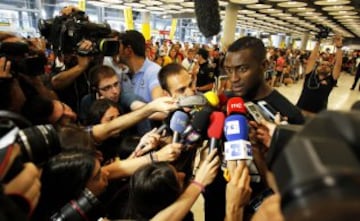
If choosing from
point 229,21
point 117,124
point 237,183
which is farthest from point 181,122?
point 229,21

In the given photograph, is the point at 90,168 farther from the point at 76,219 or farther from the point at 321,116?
the point at 321,116

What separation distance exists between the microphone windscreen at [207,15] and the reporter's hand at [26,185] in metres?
1.95

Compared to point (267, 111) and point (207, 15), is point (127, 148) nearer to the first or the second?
point (267, 111)

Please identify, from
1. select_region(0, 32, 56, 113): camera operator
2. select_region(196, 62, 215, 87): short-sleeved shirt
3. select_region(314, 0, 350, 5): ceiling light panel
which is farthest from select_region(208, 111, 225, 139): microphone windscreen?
select_region(314, 0, 350, 5): ceiling light panel

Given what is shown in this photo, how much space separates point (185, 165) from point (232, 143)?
0.52 metres

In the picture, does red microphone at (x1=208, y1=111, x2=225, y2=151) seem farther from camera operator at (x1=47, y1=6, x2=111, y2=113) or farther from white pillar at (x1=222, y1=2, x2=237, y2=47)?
white pillar at (x1=222, y1=2, x2=237, y2=47)

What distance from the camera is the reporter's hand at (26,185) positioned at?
0.59 m

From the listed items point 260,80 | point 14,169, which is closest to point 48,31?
point 260,80

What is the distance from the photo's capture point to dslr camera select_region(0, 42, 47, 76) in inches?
52.4

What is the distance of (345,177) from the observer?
0.25 m

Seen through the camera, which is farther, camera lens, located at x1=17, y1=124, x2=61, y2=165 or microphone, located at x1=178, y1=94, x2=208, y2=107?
microphone, located at x1=178, y1=94, x2=208, y2=107

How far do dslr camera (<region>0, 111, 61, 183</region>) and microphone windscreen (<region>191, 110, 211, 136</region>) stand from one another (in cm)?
47

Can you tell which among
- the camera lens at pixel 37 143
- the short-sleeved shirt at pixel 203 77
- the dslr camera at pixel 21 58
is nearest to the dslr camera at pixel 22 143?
the camera lens at pixel 37 143

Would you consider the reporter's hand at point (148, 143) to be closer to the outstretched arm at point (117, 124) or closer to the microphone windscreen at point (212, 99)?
the outstretched arm at point (117, 124)
